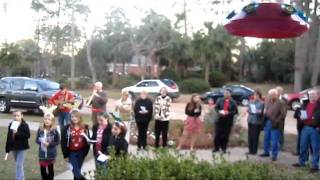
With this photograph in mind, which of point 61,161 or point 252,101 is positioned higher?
point 252,101

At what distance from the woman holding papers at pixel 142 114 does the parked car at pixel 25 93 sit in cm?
981

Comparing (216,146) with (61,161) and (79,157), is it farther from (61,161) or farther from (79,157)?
(79,157)

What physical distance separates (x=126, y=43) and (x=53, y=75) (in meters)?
13.1

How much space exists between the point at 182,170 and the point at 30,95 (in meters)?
18.1

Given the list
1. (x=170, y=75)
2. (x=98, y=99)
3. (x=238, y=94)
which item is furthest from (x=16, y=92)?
(x=170, y=75)

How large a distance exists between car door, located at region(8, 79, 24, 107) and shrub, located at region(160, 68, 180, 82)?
31007 millimetres

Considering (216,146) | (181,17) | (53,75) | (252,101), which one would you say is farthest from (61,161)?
(53,75)

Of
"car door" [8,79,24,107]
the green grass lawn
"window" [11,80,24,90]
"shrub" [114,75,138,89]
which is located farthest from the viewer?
"shrub" [114,75,138,89]

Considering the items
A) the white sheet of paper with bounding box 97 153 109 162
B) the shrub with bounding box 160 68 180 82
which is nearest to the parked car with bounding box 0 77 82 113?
the white sheet of paper with bounding box 97 153 109 162

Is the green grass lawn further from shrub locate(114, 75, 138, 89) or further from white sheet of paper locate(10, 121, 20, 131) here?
shrub locate(114, 75, 138, 89)

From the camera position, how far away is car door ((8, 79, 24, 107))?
23.3 metres

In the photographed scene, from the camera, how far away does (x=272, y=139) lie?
12.3 m

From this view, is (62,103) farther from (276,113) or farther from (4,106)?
(4,106)

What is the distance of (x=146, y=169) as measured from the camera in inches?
229
